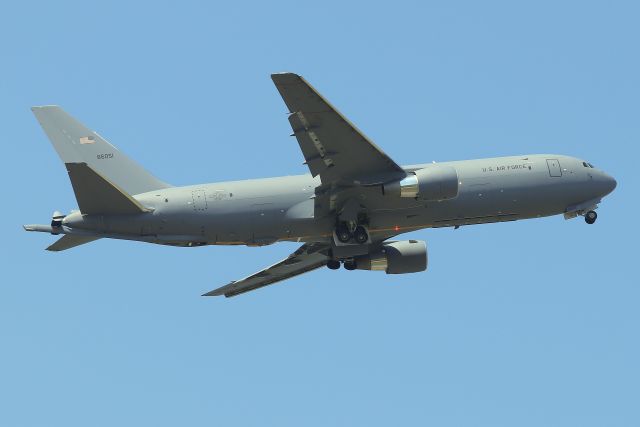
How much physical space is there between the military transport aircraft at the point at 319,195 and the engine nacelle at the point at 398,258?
1.40 m

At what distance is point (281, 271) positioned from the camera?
64.7 metres

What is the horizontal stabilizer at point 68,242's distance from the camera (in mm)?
55375

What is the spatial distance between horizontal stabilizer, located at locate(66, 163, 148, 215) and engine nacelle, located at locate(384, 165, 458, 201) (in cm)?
1087

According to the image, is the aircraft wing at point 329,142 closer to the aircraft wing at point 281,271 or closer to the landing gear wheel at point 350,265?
the landing gear wheel at point 350,265

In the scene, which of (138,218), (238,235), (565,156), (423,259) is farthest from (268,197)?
(565,156)

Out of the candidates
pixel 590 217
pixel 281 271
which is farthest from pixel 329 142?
pixel 590 217

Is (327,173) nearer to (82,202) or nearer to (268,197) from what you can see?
(268,197)

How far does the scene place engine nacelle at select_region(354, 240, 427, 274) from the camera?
61719 millimetres

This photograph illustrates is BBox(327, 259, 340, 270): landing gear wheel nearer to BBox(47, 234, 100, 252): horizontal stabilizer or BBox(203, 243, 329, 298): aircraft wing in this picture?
BBox(203, 243, 329, 298): aircraft wing

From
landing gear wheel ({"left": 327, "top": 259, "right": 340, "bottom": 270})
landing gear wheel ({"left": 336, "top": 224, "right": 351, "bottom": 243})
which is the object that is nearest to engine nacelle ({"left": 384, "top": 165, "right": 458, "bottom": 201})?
landing gear wheel ({"left": 336, "top": 224, "right": 351, "bottom": 243})

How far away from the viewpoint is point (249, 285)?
6494 centimetres

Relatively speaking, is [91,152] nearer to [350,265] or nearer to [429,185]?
[350,265]

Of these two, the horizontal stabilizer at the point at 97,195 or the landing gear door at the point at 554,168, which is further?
the landing gear door at the point at 554,168

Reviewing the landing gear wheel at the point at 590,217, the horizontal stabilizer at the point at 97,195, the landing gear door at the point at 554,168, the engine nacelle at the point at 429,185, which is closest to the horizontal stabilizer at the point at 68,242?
the horizontal stabilizer at the point at 97,195
